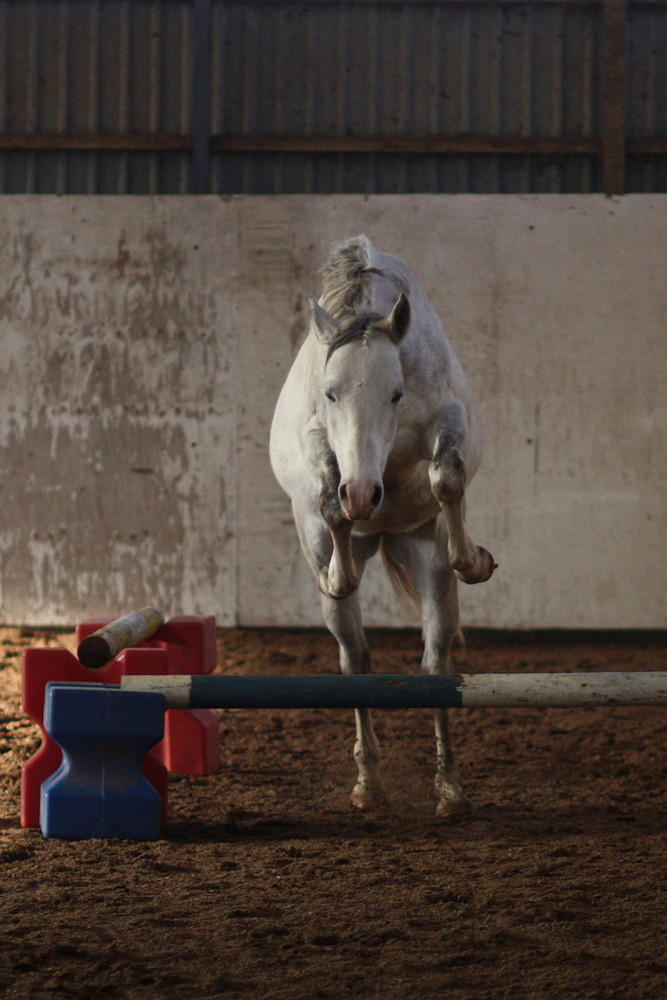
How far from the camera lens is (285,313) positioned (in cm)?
653

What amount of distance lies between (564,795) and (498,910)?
1260mm

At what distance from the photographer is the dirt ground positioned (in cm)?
193

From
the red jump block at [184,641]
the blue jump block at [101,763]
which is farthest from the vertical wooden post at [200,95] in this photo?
the blue jump block at [101,763]

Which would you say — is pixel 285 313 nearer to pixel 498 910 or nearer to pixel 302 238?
pixel 302 238

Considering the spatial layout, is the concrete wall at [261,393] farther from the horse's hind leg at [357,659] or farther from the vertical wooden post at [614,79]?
the horse's hind leg at [357,659]

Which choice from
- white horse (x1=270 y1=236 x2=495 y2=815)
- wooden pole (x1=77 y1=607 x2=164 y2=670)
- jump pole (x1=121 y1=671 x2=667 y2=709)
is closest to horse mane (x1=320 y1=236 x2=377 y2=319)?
white horse (x1=270 y1=236 x2=495 y2=815)

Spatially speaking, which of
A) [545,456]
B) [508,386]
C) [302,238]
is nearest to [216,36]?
[302,238]

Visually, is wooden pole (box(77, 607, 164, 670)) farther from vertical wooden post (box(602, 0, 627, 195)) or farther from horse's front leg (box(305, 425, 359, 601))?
vertical wooden post (box(602, 0, 627, 195))

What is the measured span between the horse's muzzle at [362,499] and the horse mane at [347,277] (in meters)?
0.60

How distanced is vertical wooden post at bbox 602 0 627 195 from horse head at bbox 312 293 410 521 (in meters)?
4.73

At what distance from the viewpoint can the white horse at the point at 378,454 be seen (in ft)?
8.96

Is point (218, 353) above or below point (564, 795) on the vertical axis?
above

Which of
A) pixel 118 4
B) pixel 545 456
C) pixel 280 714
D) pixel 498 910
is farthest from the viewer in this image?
pixel 118 4

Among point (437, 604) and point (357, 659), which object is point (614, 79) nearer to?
point (437, 604)
